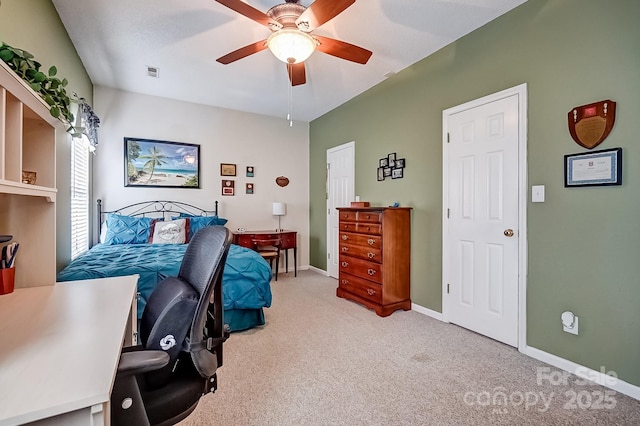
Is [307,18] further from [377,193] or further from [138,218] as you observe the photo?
[138,218]

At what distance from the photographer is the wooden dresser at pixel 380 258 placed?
323cm

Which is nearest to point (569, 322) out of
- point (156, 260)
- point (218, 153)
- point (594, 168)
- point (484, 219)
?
point (484, 219)

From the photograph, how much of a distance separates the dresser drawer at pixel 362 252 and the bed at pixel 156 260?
1.14 m

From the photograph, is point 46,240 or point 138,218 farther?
point 138,218

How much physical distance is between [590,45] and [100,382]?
10.2ft

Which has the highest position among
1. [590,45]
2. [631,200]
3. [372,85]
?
[372,85]

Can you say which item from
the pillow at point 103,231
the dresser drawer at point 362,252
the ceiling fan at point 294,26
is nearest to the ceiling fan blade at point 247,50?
the ceiling fan at point 294,26

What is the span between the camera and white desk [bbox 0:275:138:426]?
1.97 ft

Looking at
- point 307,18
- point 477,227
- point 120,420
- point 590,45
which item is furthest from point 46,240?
point 590,45

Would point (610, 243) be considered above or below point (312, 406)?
above

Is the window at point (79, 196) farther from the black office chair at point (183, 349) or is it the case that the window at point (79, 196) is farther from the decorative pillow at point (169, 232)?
the black office chair at point (183, 349)

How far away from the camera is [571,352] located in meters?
2.13

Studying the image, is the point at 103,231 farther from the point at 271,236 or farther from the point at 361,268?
the point at 361,268

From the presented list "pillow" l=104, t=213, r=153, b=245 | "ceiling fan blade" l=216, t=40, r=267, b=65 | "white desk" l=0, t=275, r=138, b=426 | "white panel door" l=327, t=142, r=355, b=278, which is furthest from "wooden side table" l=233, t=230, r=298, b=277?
"white desk" l=0, t=275, r=138, b=426
